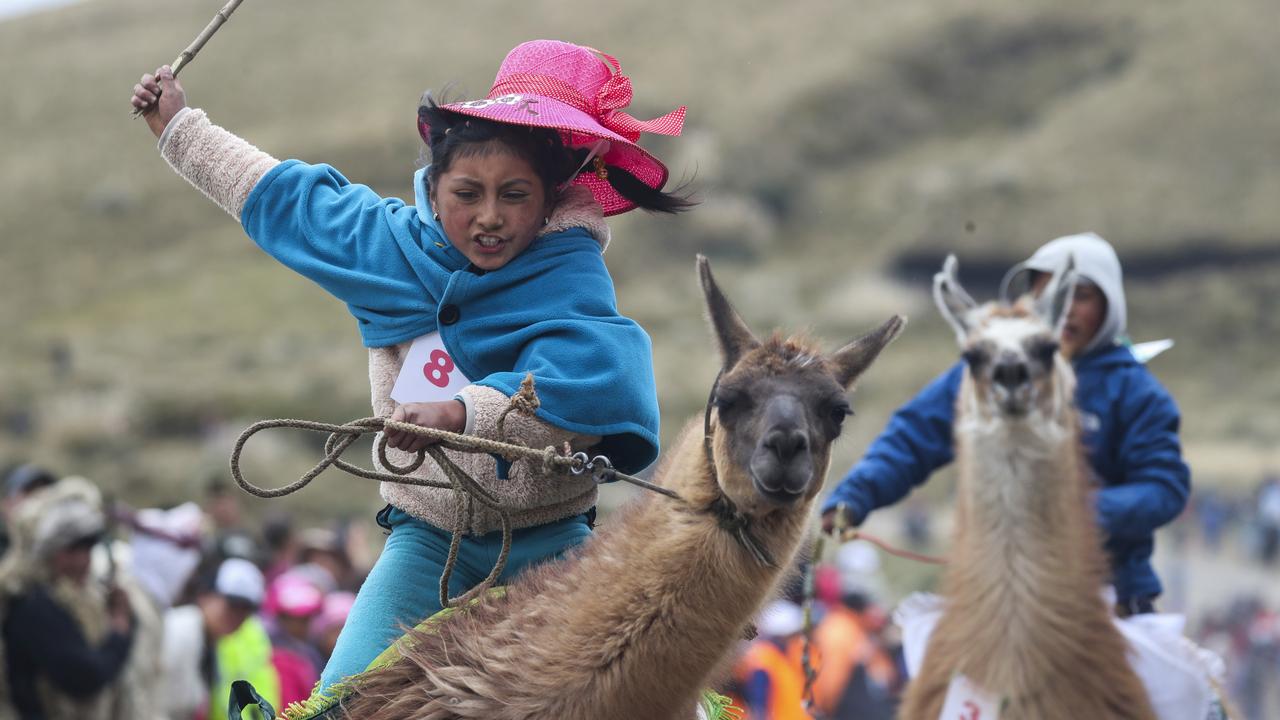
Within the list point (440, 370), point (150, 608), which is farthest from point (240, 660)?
point (440, 370)

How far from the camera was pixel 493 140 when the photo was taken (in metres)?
4.05

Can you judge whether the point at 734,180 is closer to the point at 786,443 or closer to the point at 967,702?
the point at 967,702

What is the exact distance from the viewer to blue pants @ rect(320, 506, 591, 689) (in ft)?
13.2

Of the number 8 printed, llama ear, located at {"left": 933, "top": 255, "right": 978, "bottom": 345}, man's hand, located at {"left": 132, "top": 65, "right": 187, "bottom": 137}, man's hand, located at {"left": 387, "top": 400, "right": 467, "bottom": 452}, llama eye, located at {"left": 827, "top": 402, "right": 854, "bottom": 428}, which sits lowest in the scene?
man's hand, located at {"left": 387, "top": 400, "right": 467, "bottom": 452}

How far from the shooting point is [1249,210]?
66750 mm

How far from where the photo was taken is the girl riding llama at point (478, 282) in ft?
12.8

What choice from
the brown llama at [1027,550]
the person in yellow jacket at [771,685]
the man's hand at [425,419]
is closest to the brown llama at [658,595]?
the man's hand at [425,419]

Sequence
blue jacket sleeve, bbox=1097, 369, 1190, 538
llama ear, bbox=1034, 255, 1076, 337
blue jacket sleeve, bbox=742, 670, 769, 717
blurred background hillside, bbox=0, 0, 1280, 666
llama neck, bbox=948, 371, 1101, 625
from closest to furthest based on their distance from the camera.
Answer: llama neck, bbox=948, 371, 1101, 625 → llama ear, bbox=1034, 255, 1076, 337 → blue jacket sleeve, bbox=1097, 369, 1190, 538 → blue jacket sleeve, bbox=742, 670, 769, 717 → blurred background hillside, bbox=0, 0, 1280, 666

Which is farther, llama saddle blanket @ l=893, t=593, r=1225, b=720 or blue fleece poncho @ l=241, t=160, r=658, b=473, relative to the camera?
llama saddle blanket @ l=893, t=593, r=1225, b=720

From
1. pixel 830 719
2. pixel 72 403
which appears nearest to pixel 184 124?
pixel 830 719

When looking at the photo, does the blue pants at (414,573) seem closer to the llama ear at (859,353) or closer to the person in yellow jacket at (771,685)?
the llama ear at (859,353)

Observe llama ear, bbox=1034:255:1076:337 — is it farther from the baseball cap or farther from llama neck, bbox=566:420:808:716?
the baseball cap

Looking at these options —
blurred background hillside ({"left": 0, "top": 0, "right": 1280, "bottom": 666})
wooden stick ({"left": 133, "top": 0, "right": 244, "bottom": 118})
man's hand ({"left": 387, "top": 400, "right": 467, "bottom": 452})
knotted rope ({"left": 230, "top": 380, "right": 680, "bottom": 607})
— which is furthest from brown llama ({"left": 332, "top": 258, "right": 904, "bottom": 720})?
blurred background hillside ({"left": 0, "top": 0, "right": 1280, "bottom": 666})

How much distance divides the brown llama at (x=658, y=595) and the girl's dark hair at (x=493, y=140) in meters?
0.53
